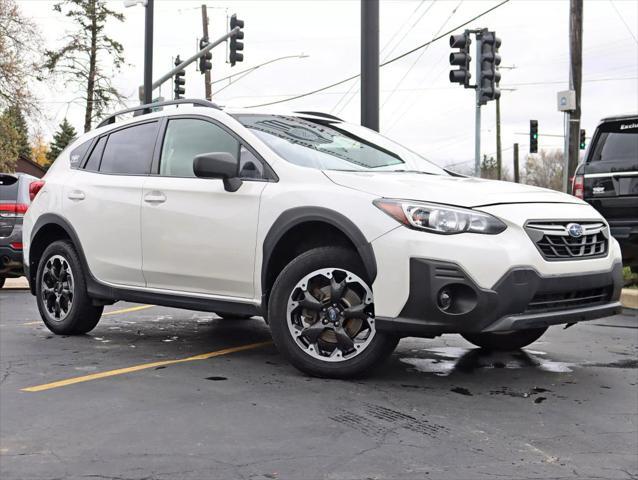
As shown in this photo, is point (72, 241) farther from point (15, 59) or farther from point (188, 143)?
point (15, 59)

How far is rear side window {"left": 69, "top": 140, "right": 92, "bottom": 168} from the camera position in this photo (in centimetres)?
722

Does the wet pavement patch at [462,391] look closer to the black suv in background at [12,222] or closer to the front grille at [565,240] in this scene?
the front grille at [565,240]

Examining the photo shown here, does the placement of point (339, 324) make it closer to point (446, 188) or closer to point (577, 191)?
point (446, 188)

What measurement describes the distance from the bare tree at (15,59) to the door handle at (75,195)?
32.5 meters

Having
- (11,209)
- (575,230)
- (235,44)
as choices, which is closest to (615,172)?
(575,230)

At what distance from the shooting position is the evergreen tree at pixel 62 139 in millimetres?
81500

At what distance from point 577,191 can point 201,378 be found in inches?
247

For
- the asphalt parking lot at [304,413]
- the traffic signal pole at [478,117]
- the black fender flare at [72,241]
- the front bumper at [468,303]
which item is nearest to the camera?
the asphalt parking lot at [304,413]

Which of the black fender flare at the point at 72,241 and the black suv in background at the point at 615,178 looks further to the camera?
the black suv in background at the point at 615,178

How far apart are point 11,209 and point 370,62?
5.35m

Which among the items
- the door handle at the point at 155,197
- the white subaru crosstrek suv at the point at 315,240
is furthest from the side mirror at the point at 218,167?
the door handle at the point at 155,197

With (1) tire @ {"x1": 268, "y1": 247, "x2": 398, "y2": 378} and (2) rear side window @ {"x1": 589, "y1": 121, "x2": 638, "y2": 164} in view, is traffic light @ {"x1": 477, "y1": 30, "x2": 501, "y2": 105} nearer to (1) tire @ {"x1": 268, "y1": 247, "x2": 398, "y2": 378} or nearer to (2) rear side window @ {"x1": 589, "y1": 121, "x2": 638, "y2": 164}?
(2) rear side window @ {"x1": 589, "y1": 121, "x2": 638, "y2": 164}

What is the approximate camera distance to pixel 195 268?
19.2ft

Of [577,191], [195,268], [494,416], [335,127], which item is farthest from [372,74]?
[494,416]
